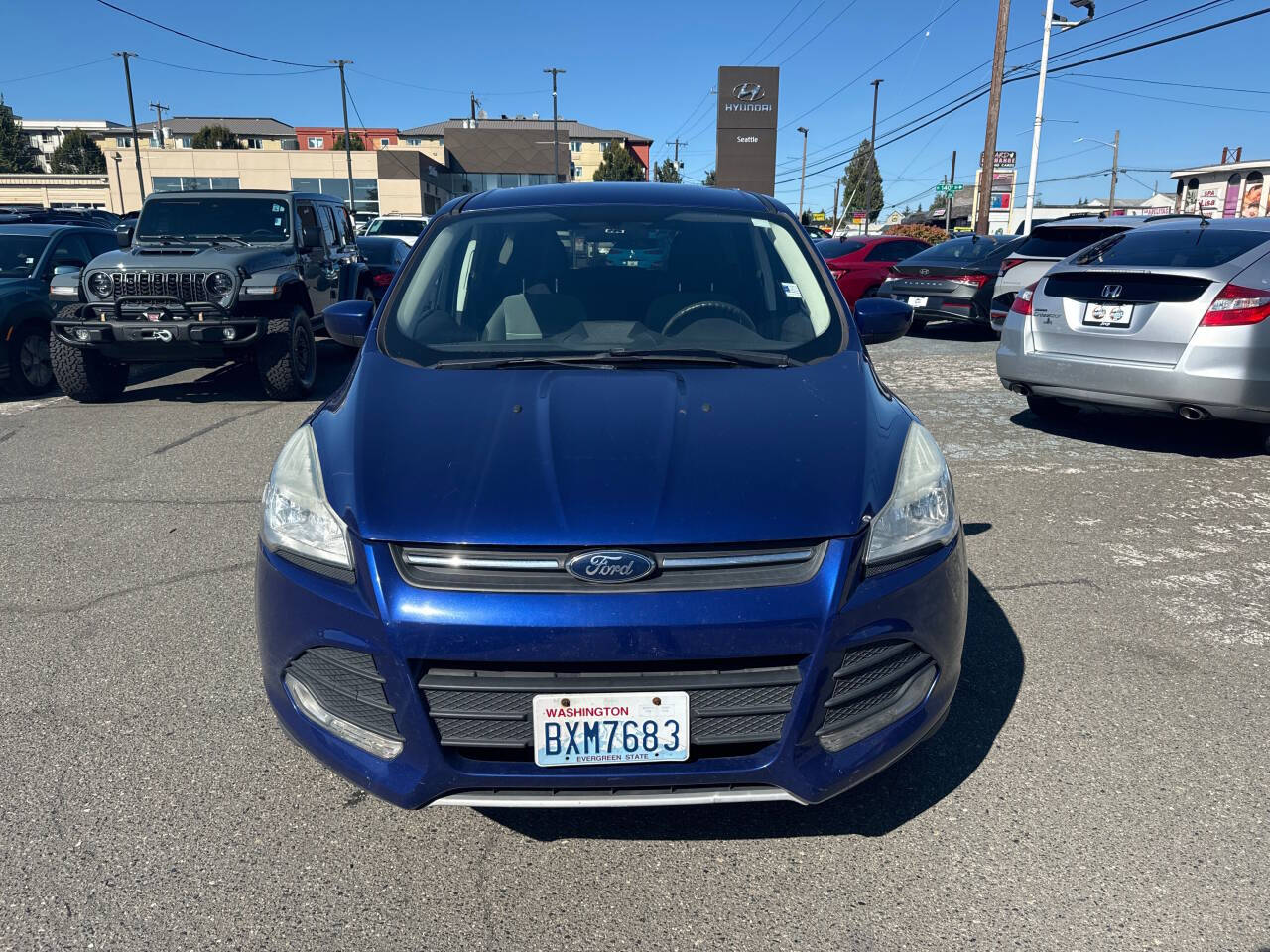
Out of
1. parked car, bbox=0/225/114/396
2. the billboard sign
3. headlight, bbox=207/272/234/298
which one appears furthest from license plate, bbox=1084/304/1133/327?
the billboard sign

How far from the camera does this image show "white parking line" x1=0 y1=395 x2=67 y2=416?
8219 mm

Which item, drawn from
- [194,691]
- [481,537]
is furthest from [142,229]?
[481,537]

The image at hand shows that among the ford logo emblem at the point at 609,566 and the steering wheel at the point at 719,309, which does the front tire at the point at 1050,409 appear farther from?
the ford logo emblem at the point at 609,566

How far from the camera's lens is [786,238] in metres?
3.62

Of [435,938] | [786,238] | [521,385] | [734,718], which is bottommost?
[435,938]

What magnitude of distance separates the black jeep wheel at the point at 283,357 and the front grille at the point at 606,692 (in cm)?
691

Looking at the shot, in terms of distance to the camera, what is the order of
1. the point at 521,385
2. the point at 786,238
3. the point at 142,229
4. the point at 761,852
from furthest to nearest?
1. the point at 142,229
2. the point at 786,238
3. the point at 521,385
4. the point at 761,852

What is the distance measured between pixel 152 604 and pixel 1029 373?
19.1 ft

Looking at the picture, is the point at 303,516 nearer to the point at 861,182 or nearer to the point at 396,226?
the point at 396,226

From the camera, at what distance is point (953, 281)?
1234 cm

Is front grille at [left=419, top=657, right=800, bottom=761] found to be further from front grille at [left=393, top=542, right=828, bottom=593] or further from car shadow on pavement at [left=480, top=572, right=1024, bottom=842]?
car shadow on pavement at [left=480, top=572, right=1024, bottom=842]

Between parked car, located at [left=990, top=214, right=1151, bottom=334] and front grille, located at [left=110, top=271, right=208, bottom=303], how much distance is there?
859 cm

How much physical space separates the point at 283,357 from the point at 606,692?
7.23m

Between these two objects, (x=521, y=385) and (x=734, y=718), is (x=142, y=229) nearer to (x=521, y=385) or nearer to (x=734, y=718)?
(x=521, y=385)
